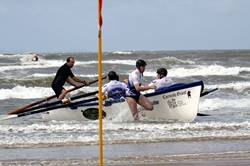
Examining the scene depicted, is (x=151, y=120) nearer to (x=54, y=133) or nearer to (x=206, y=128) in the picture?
(x=206, y=128)

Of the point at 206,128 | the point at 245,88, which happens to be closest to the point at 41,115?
the point at 206,128

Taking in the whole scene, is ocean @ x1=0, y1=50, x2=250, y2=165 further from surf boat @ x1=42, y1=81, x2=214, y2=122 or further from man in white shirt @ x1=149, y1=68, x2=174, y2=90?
man in white shirt @ x1=149, y1=68, x2=174, y2=90

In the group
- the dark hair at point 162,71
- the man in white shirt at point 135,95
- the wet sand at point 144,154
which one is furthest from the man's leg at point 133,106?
the wet sand at point 144,154

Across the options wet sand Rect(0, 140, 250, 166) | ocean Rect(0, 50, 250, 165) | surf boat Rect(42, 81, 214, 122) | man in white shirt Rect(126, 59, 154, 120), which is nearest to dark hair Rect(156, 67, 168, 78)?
surf boat Rect(42, 81, 214, 122)

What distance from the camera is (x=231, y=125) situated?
1218cm

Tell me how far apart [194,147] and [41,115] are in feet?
18.1

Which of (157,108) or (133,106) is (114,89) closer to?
(133,106)

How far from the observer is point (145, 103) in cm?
1300

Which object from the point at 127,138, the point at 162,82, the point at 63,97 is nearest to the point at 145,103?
the point at 162,82

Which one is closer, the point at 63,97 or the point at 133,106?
the point at 133,106

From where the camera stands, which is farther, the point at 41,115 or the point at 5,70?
the point at 5,70

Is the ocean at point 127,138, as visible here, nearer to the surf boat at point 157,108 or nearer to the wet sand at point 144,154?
the wet sand at point 144,154

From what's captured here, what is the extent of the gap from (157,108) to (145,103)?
14.0 inches

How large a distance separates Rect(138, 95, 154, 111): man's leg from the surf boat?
113mm
